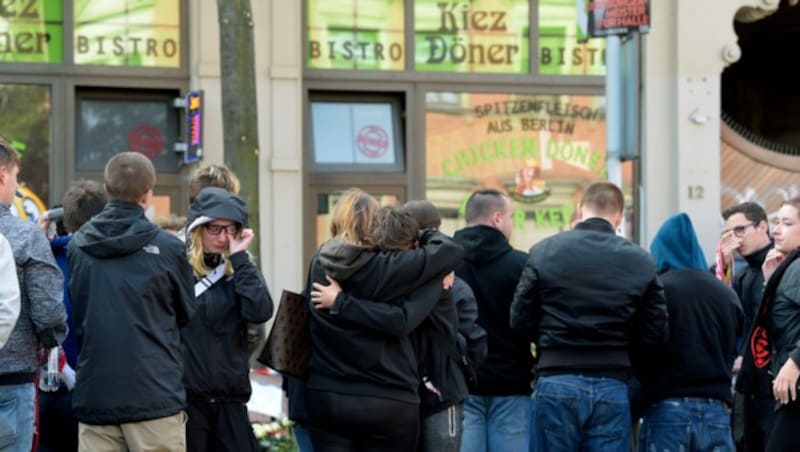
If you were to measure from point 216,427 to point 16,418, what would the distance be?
105 cm

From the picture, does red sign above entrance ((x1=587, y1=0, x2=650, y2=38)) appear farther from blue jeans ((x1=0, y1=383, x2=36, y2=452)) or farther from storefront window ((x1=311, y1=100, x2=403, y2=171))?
blue jeans ((x1=0, y1=383, x2=36, y2=452))

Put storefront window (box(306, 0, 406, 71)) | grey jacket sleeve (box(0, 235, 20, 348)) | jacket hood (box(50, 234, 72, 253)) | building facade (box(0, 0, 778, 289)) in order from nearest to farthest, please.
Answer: grey jacket sleeve (box(0, 235, 20, 348)) < jacket hood (box(50, 234, 72, 253)) < building facade (box(0, 0, 778, 289)) < storefront window (box(306, 0, 406, 71))

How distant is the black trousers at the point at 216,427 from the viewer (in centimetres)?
654

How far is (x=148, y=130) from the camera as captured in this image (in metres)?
13.0

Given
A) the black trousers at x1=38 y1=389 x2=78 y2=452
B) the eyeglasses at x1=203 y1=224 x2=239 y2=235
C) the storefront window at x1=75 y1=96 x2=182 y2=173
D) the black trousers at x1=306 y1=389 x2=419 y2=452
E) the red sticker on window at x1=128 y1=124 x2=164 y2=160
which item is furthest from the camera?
the red sticker on window at x1=128 y1=124 x2=164 y2=160

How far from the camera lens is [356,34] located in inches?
528

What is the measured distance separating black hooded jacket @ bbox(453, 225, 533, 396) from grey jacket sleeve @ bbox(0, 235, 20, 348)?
293 cm

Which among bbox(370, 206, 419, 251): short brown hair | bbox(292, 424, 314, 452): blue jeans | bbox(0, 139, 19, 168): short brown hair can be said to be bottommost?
bbox(292, 424, 314, 452): blue jeans

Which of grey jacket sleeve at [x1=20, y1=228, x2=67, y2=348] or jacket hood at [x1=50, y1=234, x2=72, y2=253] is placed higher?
jacket hood at [x1=50, y1=234, x2=72, y2=253]

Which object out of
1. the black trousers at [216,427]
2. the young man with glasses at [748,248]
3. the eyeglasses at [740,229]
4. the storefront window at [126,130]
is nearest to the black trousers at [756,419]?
the young man with glasses at [748,248]

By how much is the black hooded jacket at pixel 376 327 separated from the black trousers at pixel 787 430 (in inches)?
75.7

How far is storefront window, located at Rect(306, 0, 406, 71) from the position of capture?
1330 centimetres

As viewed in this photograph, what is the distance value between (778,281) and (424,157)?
6.47 m

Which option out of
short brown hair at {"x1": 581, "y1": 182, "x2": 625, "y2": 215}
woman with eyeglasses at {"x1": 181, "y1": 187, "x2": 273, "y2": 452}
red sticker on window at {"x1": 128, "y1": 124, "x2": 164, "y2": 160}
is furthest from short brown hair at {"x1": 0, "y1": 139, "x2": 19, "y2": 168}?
red sticker on window at {"x1": 128, "y1": 124, "x2": 164, "y2": 160}
